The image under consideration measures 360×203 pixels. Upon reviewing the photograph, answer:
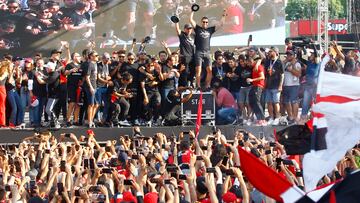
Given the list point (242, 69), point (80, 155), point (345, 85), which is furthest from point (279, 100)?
point (345, 85)

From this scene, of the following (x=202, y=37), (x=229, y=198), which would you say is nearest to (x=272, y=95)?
(x=202, y=37)

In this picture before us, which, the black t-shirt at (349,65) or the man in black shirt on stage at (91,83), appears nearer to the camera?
the man in black shirt on stage at (91,83)

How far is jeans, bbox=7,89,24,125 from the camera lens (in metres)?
19.7

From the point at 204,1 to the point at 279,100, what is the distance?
8163mm

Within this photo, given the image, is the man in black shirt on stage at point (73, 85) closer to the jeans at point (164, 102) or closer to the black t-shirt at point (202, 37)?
the jeans at point (164, 102)

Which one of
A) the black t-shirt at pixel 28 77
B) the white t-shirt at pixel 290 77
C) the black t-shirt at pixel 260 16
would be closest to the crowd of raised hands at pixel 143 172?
the black t-shirt at pixel 28 77

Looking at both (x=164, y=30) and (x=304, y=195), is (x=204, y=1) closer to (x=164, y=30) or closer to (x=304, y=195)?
(x=164, y=30)

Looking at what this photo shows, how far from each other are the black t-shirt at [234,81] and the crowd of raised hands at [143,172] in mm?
3097

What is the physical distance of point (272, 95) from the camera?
2000 centimetres

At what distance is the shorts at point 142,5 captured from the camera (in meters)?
27.6

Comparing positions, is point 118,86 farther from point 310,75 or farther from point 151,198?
point 151,198

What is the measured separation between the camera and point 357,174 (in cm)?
583

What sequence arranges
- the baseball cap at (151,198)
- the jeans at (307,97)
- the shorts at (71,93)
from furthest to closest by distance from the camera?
the shorts at (71,93) → the jeans at (307,97) → the baseball cap at (151,198)

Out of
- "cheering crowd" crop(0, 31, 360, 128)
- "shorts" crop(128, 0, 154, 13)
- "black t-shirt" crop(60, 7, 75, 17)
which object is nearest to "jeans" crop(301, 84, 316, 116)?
"cheering crowd" crop(0, 31, 360, 128)
